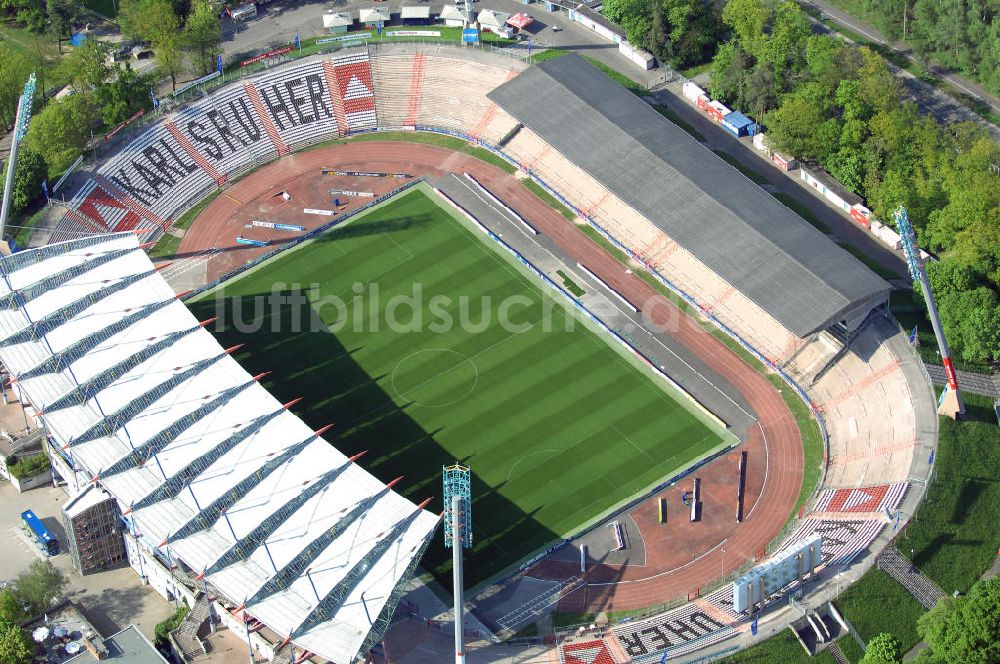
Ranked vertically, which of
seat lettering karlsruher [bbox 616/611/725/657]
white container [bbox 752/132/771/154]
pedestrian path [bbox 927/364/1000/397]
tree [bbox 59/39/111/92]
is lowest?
seat lettering karlsruher [bbox 616/611/725/657]

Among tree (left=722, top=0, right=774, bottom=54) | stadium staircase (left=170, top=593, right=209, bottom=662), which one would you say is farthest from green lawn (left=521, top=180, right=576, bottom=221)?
stadium staircase (left=170, top=593, right=209, bottom=662)

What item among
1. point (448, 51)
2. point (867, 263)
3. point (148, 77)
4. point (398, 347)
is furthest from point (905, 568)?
point (148, 77)

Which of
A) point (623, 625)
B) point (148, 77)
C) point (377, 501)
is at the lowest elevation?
point (623, 625)

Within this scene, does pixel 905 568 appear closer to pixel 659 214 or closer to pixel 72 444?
pixel 659 214

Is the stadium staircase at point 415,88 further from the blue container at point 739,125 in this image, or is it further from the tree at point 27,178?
the tree at point 27,178

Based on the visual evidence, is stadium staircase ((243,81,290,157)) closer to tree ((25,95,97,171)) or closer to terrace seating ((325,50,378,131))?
terrace seating ((325,50,378,131))
